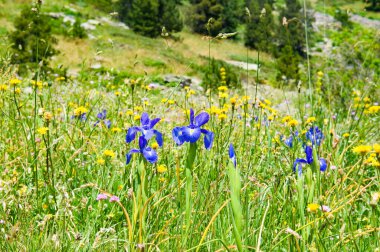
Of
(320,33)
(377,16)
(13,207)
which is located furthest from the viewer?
(377,16)

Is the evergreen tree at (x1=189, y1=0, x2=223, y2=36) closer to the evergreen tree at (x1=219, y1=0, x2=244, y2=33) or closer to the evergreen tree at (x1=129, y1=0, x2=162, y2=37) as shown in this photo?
the evergreen tree at (x1=219, y1=0, x2=244, y2=33)

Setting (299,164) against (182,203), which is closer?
(182,203)

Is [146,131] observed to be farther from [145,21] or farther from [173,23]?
[145,21]

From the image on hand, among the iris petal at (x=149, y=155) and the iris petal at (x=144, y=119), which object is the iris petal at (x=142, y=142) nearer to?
the iris petal at (x=149, y=155)

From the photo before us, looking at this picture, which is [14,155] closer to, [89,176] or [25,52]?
[89,176]

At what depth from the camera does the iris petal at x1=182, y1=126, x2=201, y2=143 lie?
1.47 meters

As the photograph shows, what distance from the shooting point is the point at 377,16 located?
65938 mm

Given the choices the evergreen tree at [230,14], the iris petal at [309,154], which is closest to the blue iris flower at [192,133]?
the iris petal at [309,154]

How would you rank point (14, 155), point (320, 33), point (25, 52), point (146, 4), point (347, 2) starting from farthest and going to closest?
point (347, 2), point (320, 33), point (146, 4), point (25, 52), point (14, 155)

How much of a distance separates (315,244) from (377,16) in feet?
Answer: 238

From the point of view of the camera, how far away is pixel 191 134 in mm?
1482

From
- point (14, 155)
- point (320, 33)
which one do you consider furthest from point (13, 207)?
point (320, 33)

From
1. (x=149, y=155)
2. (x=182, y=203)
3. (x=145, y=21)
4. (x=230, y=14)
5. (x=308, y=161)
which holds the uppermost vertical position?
(x=149, y=155)

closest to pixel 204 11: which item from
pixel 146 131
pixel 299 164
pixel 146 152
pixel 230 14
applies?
pixel 230 14
